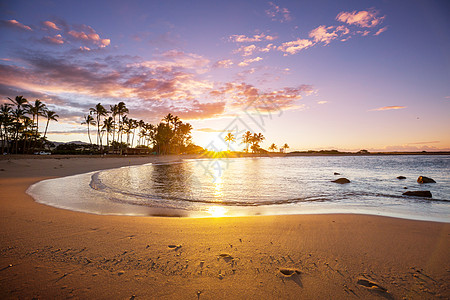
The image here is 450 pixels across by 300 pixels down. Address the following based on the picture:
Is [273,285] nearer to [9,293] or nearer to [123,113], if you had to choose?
[9,293]

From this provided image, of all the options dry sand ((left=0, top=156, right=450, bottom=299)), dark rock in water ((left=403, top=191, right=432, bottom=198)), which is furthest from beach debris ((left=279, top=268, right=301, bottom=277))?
dark rock in water ((left=403, top=191, right=432, bottom=198))

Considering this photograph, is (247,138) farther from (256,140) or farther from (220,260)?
(220,260)

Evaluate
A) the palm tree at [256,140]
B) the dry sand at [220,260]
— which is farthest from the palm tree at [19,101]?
→ the palm tree at [256,140]

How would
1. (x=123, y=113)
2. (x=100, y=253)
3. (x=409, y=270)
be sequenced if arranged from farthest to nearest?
1. (x=123, y=113)
2. (x=100, y=253)
3. (x=409, y=270)

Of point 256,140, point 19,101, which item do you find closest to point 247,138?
point 256,140

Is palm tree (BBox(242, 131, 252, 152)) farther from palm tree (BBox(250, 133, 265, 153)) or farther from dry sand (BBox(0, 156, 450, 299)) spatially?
dry sand (BBox(0, 156, 450, 299))

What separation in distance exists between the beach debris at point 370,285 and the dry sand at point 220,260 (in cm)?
1

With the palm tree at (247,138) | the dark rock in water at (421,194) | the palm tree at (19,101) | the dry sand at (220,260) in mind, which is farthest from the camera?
the palm tree at (247,138)

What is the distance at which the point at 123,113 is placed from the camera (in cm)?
8050

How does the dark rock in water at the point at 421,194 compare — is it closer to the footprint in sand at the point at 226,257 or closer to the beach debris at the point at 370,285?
the beach debris at the point at 370,285

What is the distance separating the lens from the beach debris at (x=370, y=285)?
2.84 meters

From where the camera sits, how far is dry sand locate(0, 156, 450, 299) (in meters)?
2.82

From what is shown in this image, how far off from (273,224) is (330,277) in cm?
282

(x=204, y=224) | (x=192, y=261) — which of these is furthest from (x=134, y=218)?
(x=192, y=261)
